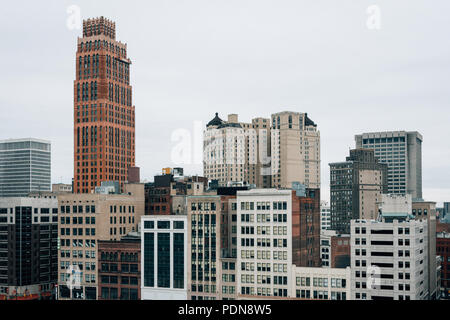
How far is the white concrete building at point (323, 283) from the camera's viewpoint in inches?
5010

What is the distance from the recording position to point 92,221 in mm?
157125

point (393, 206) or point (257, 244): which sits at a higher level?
point (393, 206)

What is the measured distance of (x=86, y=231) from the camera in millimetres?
157500

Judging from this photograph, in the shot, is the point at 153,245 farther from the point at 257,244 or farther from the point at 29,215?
the point at 29,215

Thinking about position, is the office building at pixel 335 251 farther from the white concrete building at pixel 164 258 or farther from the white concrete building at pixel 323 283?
the white concrete building at pixel 164 258

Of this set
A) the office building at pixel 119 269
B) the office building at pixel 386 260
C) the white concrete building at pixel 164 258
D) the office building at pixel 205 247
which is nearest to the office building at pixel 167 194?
the office building at pixel 119 269

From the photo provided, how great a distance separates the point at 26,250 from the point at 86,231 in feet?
113

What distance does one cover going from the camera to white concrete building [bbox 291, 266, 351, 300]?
12725cm

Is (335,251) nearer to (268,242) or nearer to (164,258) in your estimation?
(268,242)

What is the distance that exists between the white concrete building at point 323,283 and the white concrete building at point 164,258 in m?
29.5
